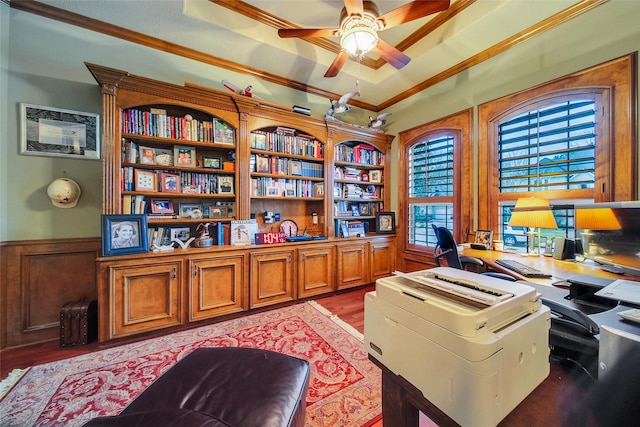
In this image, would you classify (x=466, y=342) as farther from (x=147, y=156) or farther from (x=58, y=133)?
(x=58, y=133)

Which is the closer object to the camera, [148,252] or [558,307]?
[558,307]

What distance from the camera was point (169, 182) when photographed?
2.34 m

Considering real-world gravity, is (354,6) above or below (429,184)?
above

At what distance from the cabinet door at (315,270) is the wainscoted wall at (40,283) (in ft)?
6.63

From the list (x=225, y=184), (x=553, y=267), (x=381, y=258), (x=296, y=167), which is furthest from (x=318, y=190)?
(x=553, y=267)

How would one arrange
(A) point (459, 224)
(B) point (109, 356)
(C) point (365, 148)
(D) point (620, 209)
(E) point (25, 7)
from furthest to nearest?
(C) point (365, 148), (A) point (459, 224), (E) point (25, 7), (B) point (109, 356), (D) point (620, 209)

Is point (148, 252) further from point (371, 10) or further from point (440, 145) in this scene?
point (440, 145)

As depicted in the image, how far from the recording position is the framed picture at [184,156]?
7.78 feet


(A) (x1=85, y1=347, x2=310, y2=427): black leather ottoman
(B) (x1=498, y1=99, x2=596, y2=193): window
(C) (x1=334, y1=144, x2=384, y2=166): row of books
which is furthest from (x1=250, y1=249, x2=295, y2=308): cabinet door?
(B) (x1=498, y1=99, x2=596, y2=193): window

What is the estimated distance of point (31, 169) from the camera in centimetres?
195

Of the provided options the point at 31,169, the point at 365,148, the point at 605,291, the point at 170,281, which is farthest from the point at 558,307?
the point at 31,169

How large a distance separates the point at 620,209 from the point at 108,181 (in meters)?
3.73

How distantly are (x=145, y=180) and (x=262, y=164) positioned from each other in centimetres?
119

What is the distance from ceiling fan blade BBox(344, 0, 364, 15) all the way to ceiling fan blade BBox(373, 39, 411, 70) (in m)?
0.32
